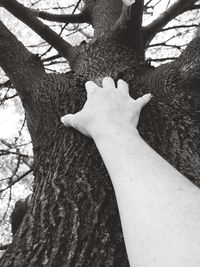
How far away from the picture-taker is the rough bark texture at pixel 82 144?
38.8 inches

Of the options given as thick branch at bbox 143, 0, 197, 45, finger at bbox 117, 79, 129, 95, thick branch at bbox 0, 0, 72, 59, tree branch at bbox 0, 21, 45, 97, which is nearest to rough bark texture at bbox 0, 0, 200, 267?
tree branch at bbox 0, 21, 45, 97

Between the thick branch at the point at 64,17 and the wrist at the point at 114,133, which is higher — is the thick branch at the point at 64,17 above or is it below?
above

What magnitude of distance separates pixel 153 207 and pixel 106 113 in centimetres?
52

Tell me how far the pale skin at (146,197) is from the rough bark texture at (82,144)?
16 centimetres

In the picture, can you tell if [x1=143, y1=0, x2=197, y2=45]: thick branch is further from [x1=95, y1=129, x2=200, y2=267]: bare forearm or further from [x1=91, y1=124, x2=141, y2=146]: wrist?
[x1=95, y1=129, x2=200, y2=267]: bare forearm

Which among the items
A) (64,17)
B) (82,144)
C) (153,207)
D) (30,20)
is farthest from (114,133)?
(64,17)

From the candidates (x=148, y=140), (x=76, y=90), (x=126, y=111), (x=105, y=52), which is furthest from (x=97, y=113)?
(x=105, y=52)

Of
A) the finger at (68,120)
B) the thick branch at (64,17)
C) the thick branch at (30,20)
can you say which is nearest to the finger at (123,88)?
the finger at (68,120)

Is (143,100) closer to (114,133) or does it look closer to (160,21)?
(114,133)

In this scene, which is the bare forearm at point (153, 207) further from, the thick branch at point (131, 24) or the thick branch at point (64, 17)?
the thick branch at point (64, 17)

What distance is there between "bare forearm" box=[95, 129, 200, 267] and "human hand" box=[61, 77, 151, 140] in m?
0.14

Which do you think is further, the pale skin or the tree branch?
the tree branch

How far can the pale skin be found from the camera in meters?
0.69

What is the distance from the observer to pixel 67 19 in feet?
9.02
